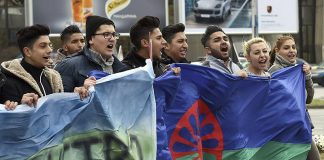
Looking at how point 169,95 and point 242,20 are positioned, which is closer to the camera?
point 169,95

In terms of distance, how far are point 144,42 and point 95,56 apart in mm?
537

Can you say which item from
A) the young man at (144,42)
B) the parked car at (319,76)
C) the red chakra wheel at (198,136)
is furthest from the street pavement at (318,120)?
the parked car at (319,76)

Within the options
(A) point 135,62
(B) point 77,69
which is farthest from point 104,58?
(A) point 135,62

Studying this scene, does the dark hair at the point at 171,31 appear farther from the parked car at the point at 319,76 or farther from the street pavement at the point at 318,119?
the parked car at the point at 319,76

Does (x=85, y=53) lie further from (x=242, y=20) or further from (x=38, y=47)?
(x=242, y=20)

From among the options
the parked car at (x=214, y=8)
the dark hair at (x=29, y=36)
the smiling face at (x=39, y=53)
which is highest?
the parked car at (x=214, y=8)

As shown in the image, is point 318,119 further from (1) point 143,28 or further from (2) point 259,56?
(1) point 143,28

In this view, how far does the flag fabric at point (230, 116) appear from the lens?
560cm

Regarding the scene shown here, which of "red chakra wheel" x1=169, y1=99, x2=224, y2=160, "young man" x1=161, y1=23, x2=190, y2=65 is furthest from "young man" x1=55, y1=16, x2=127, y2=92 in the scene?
"young man" x1=161, y1=23, x2=190, y2=65

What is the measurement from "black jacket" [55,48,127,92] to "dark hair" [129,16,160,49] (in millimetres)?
384

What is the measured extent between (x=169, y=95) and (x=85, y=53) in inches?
28.8

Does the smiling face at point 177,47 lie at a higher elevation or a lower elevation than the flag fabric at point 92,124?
higher

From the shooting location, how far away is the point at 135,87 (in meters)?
5.02

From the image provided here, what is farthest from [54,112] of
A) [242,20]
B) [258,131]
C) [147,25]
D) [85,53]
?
[242,20]
